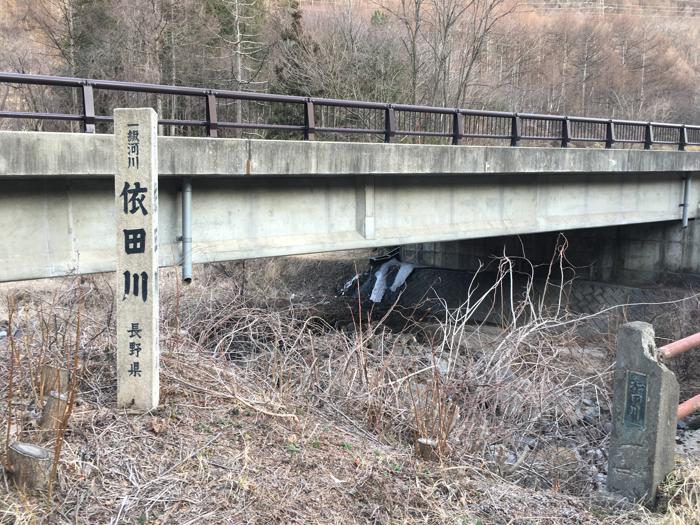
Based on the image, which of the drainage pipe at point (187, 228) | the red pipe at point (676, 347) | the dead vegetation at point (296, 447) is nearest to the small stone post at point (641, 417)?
the red pipe at point (676, 347)

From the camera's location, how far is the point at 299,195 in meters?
11.0

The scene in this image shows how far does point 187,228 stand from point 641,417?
6.47 m

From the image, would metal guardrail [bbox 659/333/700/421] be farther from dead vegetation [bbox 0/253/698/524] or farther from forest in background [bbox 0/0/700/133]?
forest in background [bbox 0/0/700/133]

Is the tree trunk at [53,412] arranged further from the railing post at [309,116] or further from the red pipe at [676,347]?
the railing post at [309,116]

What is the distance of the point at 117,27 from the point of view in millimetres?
26234

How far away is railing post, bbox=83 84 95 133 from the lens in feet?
25.7

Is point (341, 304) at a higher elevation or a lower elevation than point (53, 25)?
lower

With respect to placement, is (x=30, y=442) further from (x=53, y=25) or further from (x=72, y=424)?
(x=53, y=25)

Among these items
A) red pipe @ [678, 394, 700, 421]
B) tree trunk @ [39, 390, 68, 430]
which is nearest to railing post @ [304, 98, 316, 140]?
red pipe @ [678, 394, 700, 421]

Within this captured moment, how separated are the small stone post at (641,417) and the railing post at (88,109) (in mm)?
6401

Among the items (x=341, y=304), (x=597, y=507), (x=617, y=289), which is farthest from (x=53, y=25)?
(x=597, y=507)

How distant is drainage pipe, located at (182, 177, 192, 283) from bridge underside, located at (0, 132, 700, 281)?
0.13 meters

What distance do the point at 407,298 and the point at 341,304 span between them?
2.67 metres

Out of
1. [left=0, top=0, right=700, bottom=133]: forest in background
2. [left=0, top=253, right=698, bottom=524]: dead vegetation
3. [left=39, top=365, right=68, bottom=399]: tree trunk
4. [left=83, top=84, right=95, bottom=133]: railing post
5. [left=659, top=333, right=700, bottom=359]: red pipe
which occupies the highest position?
[left=0, top=0, right=700, bottom=133]: forest in background
